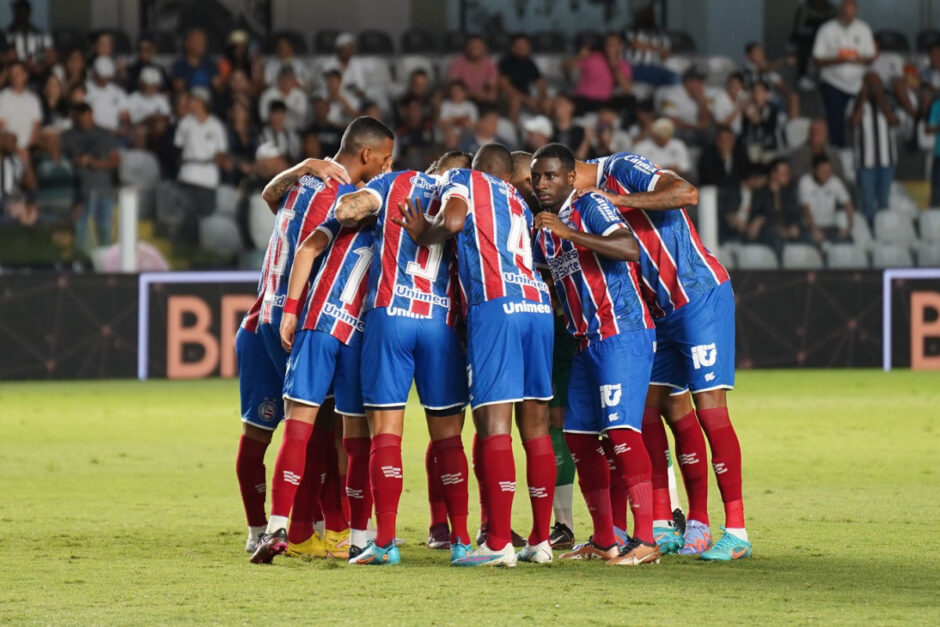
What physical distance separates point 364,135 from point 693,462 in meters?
2.08

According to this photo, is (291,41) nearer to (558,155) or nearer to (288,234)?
(288,234)

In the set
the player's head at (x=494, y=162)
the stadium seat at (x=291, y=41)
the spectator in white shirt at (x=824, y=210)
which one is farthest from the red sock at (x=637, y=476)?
the stadium seat at (x=291, y=41)

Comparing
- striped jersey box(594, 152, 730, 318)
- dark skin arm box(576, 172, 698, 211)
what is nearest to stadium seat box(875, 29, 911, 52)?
striped jersey box(594, 152, 730, 318)

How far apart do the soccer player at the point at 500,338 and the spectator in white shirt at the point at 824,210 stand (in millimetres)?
10579

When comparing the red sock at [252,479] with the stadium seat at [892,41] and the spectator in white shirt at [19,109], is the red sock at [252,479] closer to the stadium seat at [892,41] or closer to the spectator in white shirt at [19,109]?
the spectator in white shirt at [19,109]

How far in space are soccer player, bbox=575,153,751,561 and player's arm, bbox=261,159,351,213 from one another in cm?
108

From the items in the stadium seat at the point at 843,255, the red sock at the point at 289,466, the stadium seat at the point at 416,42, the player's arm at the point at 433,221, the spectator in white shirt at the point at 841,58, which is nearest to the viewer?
the player's arm at the point at 433,221

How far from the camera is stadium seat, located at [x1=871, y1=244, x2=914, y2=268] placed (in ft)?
56.1

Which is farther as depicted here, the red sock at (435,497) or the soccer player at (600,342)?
the red sock at (435,497)

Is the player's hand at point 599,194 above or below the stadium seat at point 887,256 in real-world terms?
above

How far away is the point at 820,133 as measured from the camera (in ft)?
60.3

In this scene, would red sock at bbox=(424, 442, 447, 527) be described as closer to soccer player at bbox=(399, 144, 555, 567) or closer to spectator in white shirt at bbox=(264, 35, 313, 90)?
soccer player at bbox=(399, 144, 555, 567)

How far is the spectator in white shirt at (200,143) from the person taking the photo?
55.6 ft

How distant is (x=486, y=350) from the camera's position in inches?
258
